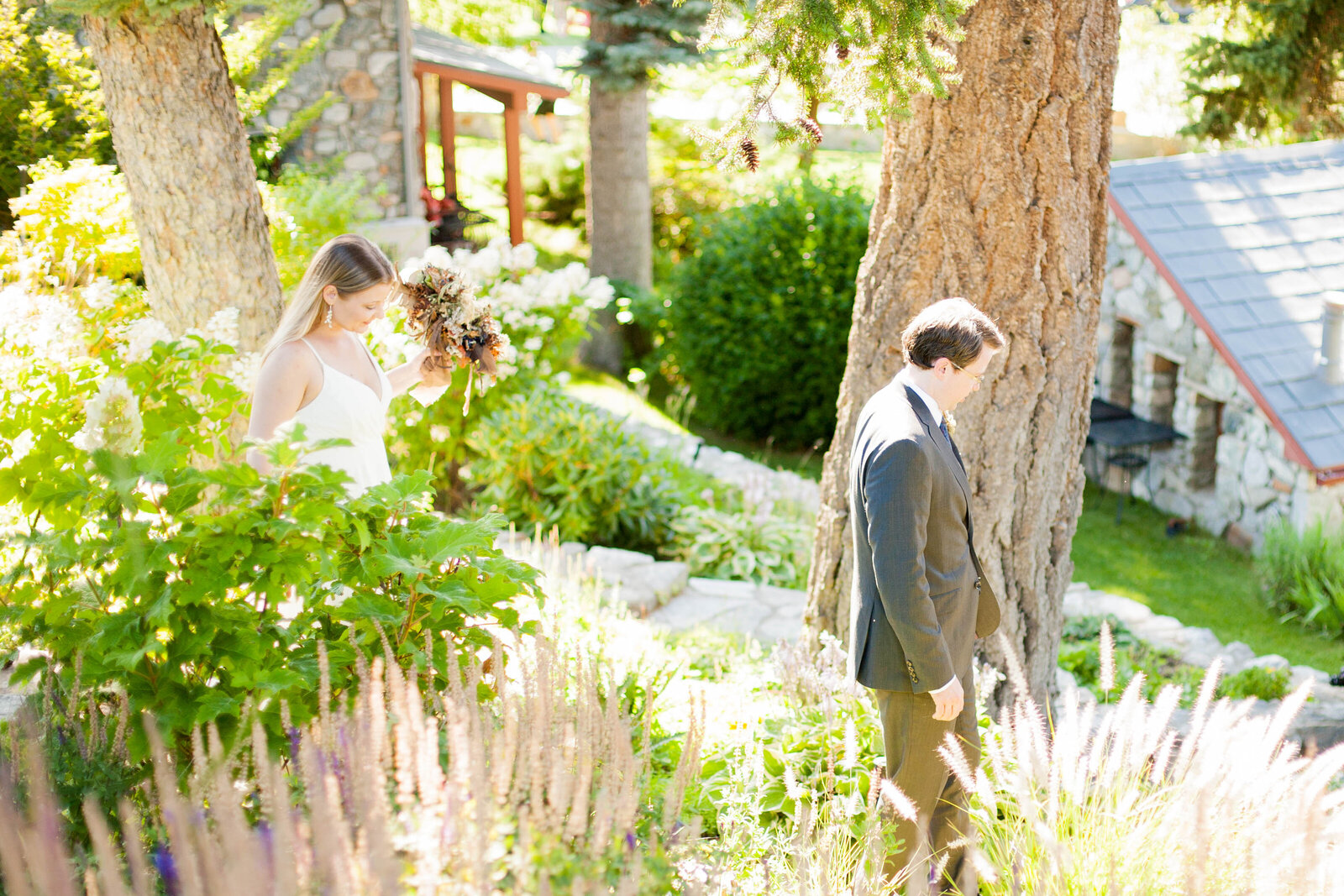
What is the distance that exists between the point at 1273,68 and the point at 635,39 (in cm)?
605

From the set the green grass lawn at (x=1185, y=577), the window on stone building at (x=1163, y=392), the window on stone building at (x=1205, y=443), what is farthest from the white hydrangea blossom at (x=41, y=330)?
the window on stone building at (x=1163, y=392)

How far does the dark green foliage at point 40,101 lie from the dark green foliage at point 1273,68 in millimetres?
8858

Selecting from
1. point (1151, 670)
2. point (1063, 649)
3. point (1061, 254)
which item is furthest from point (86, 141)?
point (1151, 670)

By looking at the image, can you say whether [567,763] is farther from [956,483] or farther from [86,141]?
[86,141]

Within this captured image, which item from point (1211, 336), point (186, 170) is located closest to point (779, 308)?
point (1211, 336)

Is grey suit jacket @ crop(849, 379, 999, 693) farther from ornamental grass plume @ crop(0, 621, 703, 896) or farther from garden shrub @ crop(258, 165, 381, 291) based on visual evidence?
garden shrub @ crop(258, 165, 381, 291)

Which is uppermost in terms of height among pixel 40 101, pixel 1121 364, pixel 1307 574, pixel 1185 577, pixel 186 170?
pixel 40 101

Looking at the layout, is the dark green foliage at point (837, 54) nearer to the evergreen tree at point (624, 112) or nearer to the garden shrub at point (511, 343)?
the garden shrub at point (511, 343)

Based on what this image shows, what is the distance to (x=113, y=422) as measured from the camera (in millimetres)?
2457

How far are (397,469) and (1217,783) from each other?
5.19 metres

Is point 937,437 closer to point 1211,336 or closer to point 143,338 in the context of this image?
point 143,338

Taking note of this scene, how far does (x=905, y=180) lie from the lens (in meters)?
3.88

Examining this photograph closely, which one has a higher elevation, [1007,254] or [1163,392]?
[1007,254]

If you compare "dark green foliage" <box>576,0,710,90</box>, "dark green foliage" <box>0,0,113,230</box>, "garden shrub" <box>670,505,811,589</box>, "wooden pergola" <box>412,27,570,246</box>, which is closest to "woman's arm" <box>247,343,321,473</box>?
"garden shrub" <box>670,505,811,589</box>
